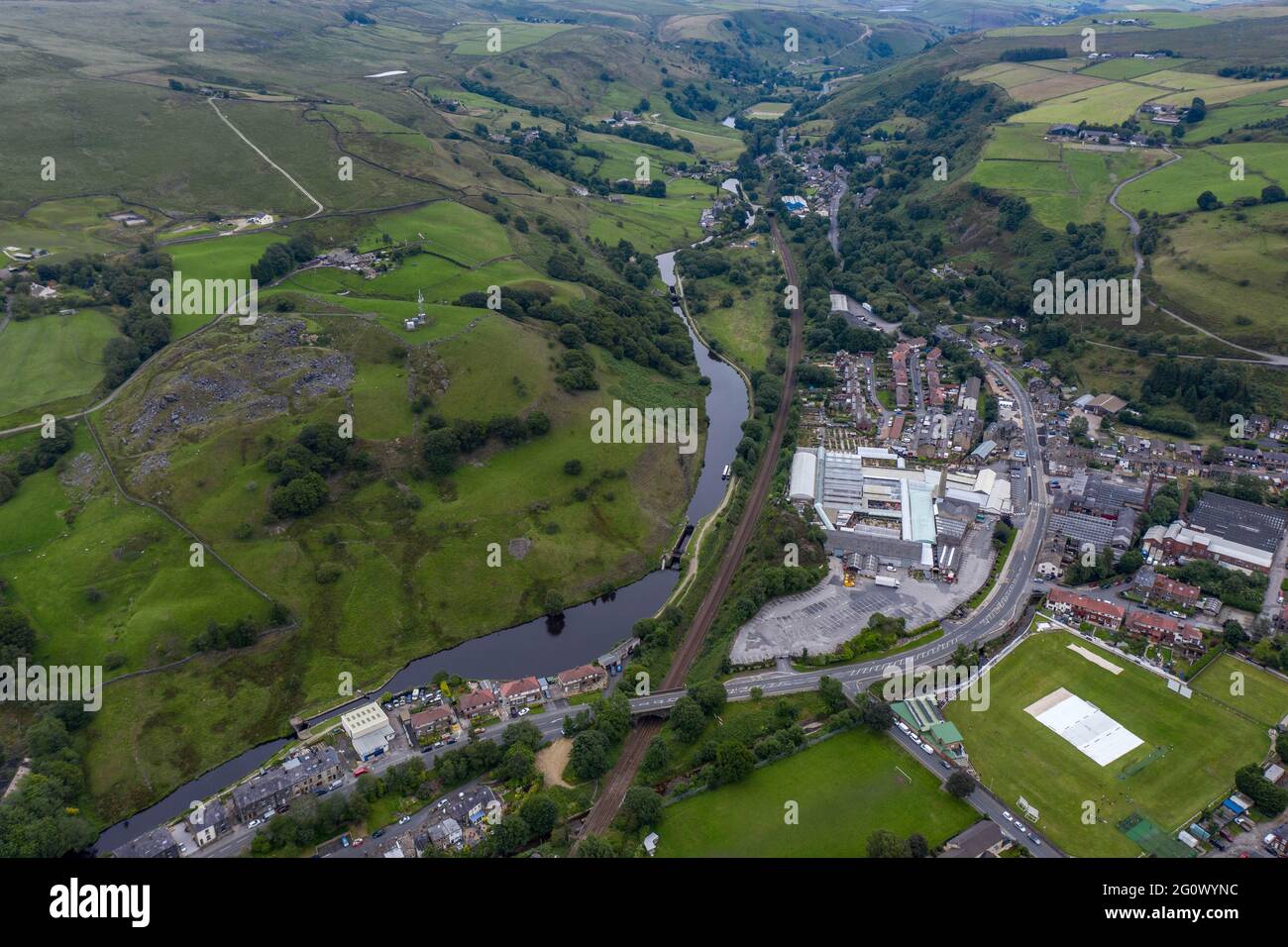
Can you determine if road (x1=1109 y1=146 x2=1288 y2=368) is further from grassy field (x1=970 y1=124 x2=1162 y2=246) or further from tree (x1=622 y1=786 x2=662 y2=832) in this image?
tree (x1=622 y1=786 x2=662 y2=832)

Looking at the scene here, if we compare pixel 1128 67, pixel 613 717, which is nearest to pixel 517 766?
pixel 613 717

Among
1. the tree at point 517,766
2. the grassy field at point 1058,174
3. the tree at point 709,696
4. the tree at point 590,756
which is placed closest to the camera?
the tree at point 517,766

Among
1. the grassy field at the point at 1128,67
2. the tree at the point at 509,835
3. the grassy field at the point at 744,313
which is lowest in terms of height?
the tree at the point at 509,835

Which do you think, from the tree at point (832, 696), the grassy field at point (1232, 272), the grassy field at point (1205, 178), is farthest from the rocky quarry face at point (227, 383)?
the grassy field at point (1205, 178)

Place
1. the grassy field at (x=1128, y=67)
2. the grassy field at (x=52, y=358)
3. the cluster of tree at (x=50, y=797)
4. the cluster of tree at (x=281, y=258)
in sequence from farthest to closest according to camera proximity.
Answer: the grassy field at (x=1128, y=67)
the cluster of tree at (x=281, y=258)
the grassy field at (x=52, y=358)
the cluster of tree at (x=50, y=797)

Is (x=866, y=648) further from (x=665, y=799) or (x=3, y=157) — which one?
(x=3, y=157)

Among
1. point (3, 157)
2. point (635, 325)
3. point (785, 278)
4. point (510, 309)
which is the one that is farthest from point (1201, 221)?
point (3, 157)

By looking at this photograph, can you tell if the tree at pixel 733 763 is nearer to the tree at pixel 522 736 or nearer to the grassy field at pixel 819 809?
the grassy field at pixel 819 809
